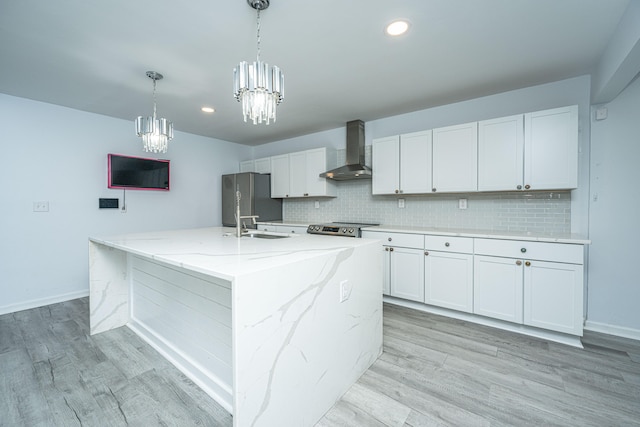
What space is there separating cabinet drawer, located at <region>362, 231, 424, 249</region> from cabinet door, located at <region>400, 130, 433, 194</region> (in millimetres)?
562

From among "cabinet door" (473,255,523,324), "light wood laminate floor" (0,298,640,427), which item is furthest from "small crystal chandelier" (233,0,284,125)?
"cabinet door" (473,255,523,324)

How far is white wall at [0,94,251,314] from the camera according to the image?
3.07m

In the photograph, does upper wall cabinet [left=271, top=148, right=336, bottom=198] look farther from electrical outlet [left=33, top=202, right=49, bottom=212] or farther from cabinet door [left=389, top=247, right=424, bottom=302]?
electrical outlet [left=33, top=202, right=49, bottom=212]

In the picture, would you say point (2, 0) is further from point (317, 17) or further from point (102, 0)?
point (317, 17)

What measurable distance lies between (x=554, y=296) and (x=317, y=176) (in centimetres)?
302

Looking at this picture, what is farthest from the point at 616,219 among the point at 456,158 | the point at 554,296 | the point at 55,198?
the point at 55,198

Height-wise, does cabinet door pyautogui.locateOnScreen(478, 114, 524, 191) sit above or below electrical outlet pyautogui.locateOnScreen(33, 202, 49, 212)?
above

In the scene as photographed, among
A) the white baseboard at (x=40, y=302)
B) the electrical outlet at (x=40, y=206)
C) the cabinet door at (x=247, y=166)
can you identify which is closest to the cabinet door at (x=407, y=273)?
the cabinet door at (x=247, y=166)

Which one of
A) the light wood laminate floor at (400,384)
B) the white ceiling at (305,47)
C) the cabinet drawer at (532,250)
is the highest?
the white ceiling at (305,47)

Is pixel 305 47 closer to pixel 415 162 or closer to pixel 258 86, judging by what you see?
pixel 258 86

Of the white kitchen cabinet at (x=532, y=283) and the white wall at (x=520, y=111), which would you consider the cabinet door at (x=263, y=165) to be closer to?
the white wall at (x=520, y=111)

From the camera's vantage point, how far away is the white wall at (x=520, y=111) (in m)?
2.62

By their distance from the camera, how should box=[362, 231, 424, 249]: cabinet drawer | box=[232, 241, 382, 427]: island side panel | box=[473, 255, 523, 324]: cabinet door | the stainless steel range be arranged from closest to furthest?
box=[232, 241, 382, 427]: island side panel → box=[473, 255, 523, 324]: cabinet door → box=[362, 231, 424, 249]: cabinet drawer → the stainless steel range

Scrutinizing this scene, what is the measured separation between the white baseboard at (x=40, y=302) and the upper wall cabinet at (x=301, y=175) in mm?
2942
